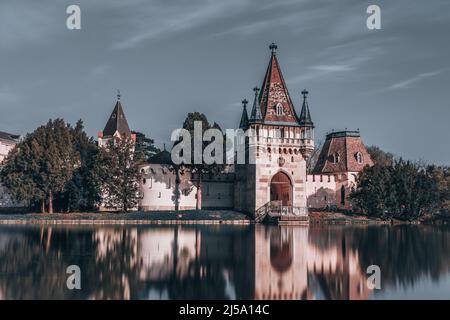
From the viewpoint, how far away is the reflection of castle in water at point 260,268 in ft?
53.1

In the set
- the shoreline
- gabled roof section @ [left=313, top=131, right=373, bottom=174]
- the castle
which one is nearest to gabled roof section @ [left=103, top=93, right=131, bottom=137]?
the castle

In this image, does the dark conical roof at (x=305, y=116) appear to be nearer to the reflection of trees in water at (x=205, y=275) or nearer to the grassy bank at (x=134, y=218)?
the grassy bank at (x=134, y=218)

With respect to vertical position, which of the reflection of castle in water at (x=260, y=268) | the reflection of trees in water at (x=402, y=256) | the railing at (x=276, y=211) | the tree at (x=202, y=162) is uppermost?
the tree at (x=202, y=162)

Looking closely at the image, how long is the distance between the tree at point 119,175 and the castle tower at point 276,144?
1388 cm

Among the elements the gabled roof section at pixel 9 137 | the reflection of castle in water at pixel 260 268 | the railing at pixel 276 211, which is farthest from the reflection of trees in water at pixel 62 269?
the gabled roof section at pixel 9 137

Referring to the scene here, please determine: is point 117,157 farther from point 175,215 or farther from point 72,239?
point 72,239

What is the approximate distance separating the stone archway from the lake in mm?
28912

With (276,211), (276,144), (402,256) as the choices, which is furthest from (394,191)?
(402,256)

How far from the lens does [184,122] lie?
213ft

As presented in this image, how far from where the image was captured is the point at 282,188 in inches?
2557

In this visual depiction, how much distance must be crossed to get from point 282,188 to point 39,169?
29.0 metres

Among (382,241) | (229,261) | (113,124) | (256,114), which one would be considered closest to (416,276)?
(229,261)

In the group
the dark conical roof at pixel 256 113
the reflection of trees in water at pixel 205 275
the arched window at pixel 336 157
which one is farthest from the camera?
the arched window at pixel 336 157

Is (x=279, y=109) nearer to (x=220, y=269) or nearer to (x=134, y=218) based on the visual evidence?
(x=134, y=218)
